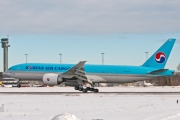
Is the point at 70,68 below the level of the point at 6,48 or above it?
below

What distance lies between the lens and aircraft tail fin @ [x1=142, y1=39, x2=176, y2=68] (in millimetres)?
52469

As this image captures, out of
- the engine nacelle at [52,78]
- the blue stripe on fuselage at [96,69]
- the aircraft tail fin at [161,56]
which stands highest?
the aircraft tail fin at [161,56]

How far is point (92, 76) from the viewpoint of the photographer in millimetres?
51812

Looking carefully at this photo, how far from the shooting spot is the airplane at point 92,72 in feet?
161

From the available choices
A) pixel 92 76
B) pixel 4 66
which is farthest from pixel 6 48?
pixel 92 76

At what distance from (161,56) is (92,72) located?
8952 millimetres

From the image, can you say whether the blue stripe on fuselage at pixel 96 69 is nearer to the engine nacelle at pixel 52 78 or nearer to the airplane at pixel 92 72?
the airplane at pixel 92 72

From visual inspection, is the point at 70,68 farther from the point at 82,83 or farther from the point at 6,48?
the point at 6,48

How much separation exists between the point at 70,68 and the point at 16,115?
92.4 ft

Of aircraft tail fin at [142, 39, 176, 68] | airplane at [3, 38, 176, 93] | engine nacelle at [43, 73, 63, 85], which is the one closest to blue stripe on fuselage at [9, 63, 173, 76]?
airplane at [3, 38, 176, 93]

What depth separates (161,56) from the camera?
2066 inches

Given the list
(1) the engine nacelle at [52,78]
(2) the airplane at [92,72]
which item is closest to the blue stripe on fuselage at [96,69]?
(2) the airplane at [92,72]

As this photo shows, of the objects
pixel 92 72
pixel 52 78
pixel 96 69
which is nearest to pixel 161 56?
pixel 96 69

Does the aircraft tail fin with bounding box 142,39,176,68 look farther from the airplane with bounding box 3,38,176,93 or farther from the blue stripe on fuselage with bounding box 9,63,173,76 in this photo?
the blue stripe on fuselage with bounding box 9,63,173,76
